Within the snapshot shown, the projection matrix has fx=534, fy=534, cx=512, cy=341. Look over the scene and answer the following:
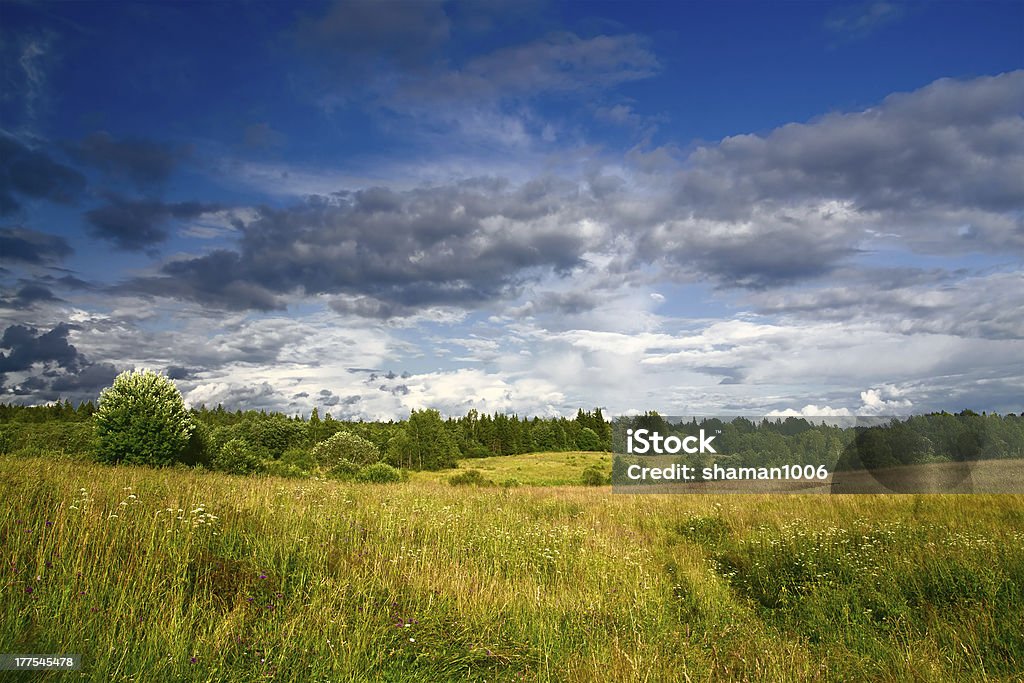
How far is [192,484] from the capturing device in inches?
389

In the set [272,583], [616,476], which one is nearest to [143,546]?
[272,583]

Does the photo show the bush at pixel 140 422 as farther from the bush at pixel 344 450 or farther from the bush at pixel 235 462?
the bush at pixel 344 450

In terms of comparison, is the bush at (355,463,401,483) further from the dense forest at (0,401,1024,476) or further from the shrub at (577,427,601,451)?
the shrub at (577,427,601,451)

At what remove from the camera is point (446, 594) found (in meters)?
6.52

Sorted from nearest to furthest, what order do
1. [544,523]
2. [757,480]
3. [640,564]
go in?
[640,564] → [544,523] → [757,480]

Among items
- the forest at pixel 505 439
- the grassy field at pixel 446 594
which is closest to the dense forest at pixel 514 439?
the forest at pixel 505 439

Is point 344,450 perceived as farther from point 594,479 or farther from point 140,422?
point 140,422

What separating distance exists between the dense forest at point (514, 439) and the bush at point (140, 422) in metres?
0.90

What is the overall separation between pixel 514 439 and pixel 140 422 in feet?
324

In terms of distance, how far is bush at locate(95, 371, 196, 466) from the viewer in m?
22.3

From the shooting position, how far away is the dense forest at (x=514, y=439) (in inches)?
1192

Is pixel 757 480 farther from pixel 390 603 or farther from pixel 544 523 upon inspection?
pixel 390 603

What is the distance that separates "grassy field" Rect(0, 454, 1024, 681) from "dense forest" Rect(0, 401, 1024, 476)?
1068cm

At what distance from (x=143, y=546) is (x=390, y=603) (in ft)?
9.46
